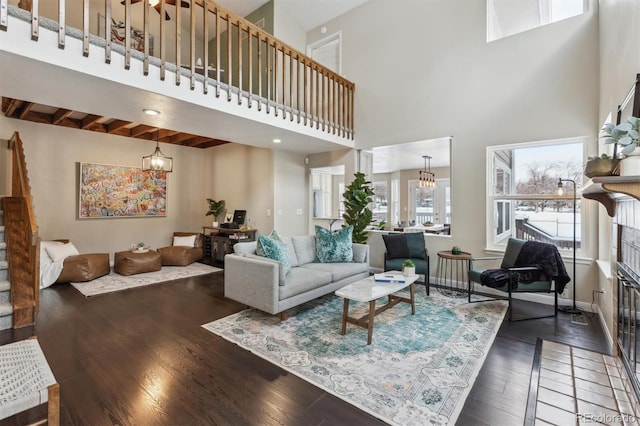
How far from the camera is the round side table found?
4.41m

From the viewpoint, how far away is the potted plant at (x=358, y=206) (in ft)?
17.3

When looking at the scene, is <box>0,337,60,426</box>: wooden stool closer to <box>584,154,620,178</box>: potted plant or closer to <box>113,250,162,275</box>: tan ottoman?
<box>584,154,620,178</box>: potted plant

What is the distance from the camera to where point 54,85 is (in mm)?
2727

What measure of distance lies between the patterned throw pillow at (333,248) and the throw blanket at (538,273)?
1747 millimetres

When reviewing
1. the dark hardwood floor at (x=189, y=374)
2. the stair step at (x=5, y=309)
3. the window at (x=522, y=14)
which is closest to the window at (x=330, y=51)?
the window at (x=522, y=14)

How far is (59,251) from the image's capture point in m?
4.74

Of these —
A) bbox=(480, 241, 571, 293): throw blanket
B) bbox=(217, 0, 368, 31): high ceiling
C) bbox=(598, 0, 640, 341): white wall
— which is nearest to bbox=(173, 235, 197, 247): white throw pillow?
bbox=(217, 0, 368, 31): high ceiling

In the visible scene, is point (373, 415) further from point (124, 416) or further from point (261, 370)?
point (124, 416)

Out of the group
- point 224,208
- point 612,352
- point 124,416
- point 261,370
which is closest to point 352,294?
point 261,370

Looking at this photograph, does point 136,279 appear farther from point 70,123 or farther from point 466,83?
point 466,83

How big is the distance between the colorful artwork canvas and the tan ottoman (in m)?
1.23

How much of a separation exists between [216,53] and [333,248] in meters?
2.87

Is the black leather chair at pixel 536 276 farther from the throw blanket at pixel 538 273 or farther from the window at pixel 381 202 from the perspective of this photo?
the window at pixel 381 202

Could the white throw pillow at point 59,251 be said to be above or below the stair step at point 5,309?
above
